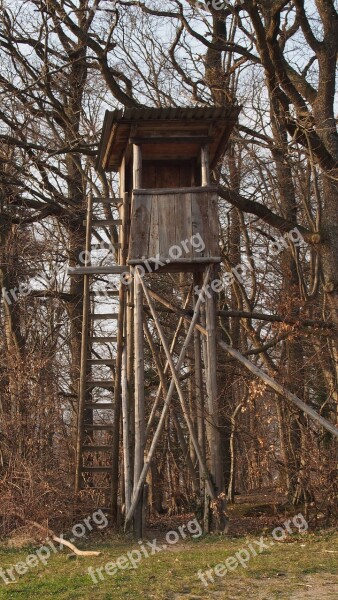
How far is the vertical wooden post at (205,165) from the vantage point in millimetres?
13068

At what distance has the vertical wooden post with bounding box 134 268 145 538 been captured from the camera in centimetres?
1231

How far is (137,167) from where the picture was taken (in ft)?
42.7

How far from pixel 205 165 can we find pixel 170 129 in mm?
785

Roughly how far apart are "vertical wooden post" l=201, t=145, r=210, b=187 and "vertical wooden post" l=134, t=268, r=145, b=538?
1873 millimetres

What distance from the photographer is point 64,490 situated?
1412 cm

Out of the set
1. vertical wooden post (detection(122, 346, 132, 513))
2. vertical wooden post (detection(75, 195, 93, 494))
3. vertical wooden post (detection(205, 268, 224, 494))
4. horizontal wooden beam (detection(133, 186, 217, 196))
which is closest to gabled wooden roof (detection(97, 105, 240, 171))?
horizontal wooden beam (detection(133, 186, 217, 196))

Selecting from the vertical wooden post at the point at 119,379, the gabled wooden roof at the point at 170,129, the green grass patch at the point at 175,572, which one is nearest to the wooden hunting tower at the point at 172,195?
the gabled wooden roof at the point at 170,129

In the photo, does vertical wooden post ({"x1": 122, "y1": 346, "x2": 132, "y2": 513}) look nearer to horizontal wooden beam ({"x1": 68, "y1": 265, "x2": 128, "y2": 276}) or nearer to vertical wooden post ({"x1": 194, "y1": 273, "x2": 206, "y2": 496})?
vertical wooden post ({"x1": 194, "y1": 273, "x2": 206, "y2": 496})

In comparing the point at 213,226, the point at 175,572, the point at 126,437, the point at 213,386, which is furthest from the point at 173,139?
the point at 175,572

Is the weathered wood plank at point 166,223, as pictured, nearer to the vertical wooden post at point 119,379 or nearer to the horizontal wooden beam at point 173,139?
the horizontal wooden beam at point 173,139

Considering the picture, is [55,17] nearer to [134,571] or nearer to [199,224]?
[199,224]

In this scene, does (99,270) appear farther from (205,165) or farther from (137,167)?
(205,165)

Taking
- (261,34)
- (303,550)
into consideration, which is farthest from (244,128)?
(303,550)

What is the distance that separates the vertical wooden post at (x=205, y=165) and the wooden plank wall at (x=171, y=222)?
282mm
